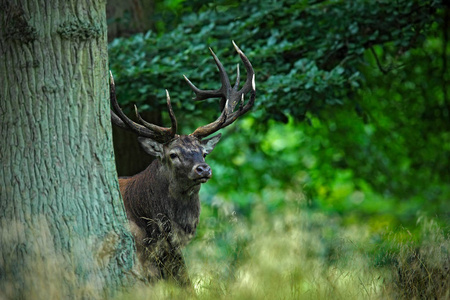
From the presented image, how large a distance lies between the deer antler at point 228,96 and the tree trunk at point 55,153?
1943 mm

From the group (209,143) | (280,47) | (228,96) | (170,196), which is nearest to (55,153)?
(170,196)

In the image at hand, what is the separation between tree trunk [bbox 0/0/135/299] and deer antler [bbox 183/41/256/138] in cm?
194

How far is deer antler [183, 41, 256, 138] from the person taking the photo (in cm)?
622

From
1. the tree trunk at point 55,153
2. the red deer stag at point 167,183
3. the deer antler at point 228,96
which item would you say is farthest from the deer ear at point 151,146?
the tree trunk at point 55,153

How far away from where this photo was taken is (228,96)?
21.6 ft

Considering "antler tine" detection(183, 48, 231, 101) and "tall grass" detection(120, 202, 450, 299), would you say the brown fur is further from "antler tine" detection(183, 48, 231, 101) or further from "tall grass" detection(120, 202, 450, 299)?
"tall grass" detection(120, 202, 450, 299)

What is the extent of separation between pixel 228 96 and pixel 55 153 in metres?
2.64

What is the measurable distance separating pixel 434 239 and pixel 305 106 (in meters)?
3.91

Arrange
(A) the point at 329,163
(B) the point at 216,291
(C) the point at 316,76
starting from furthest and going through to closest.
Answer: (A) the point at 329,163 < (C) the point at 316,76 < (B) the point at 216,291

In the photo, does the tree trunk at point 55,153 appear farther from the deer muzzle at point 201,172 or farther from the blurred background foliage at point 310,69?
the deer muzzle at point 201,172

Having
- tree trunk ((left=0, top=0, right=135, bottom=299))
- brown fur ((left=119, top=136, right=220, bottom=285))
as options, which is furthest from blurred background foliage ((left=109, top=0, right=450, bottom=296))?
tree trunk ((left=0, top=0, right=135, bottom=299))

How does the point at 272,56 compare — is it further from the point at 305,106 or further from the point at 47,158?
the point at 47,158

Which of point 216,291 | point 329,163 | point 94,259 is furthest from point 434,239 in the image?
point 329,163

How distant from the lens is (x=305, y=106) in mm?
8117
